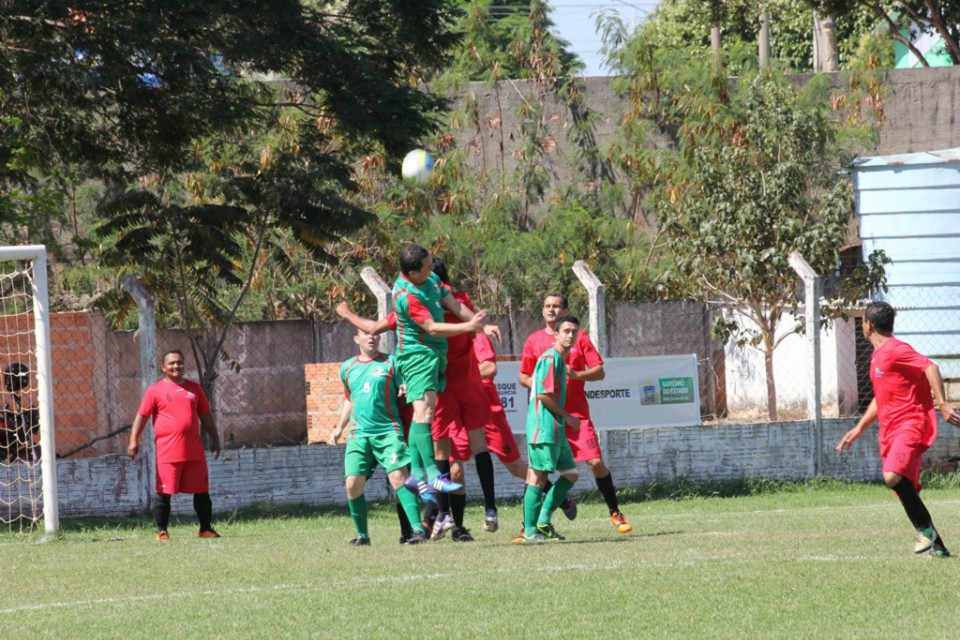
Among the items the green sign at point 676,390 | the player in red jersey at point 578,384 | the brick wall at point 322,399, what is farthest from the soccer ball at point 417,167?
the brick wall at point 322,399

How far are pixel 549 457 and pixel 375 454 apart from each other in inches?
51.7

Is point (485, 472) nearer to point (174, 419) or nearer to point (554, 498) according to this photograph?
point (554, 498)

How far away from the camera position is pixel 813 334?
1556cm

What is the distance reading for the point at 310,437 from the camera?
17.4m

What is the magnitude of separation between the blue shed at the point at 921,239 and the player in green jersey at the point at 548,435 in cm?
966

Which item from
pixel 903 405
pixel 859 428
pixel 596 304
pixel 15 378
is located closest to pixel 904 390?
pixel 903 405

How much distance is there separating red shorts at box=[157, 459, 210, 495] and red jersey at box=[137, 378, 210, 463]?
54mm

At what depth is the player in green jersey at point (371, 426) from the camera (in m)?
10.1

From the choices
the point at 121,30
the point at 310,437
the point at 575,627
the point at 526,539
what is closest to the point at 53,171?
the point at 121,30

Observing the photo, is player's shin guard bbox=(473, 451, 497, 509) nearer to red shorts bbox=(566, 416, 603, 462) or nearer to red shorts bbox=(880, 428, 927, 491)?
red shorts bbox=(566, 416, 603, 462)

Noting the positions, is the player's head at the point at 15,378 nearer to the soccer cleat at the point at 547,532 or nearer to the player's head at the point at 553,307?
the player's head at the point at 553,307

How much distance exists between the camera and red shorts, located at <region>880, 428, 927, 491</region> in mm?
8656

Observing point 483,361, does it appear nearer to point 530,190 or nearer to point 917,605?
point 917,605

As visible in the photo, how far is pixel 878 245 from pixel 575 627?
14.0m
